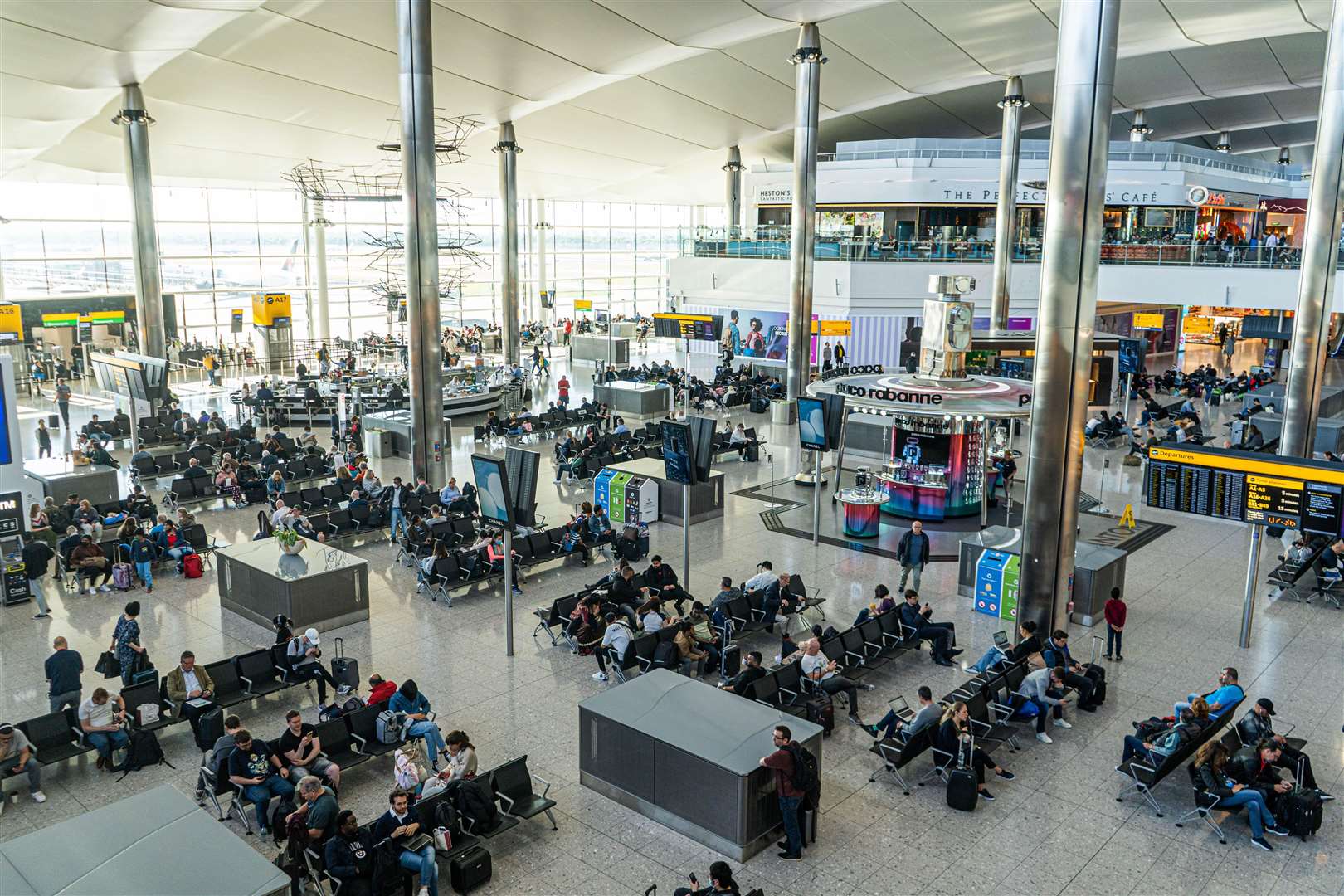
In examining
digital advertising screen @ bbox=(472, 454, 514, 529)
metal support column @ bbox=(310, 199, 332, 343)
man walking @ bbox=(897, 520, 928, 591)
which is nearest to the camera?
digital advertising screen @ bbox=(472, 454, 514, 529)

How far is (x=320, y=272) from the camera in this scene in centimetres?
4759

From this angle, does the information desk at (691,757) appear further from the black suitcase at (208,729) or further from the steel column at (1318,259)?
the steel column at (1318,259)

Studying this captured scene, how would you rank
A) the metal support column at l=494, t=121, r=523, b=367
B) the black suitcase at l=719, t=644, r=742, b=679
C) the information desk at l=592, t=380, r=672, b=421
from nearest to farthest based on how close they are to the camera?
the black suitcase at l=719, t=644, r=742, b=679
the information desk at l=592, t=380, r=672, b=421
the metal support column at l=494, t=121, r=523, b=367

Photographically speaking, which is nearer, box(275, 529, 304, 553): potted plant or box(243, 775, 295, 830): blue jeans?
box(243, 775, 295, 830): blue jeans

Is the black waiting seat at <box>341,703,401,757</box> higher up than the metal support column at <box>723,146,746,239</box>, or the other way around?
the metal support column at <box>723,146,746,239</box>

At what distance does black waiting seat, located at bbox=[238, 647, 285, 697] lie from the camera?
34.2 ft

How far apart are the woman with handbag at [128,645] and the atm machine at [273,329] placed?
97.8 feet

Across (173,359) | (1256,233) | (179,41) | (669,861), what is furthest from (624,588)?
(1256,233)

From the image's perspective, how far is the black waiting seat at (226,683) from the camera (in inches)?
403

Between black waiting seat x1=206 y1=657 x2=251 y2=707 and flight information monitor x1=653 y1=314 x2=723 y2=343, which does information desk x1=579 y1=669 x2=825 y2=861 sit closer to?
black waiting seat x1=206 y1=657 x2=251 y2=707

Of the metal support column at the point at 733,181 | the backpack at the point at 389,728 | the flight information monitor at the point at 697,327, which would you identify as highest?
the metal support column at the point at 733,181

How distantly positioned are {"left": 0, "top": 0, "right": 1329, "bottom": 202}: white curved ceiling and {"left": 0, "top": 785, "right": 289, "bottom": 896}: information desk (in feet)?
57.0

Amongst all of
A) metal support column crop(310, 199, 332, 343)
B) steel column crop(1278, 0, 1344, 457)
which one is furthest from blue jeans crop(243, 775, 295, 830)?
metal support column crop(310, 199, 332, 343)

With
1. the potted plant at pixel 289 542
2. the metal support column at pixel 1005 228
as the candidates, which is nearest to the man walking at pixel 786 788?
the potted plant at pixel 289 542
